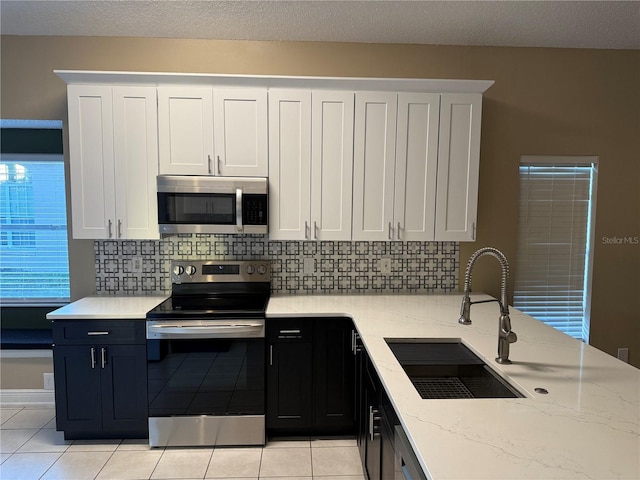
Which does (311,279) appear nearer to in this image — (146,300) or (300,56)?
(146,300)

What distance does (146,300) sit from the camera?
2719 millimetres

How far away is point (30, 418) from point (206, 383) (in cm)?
146

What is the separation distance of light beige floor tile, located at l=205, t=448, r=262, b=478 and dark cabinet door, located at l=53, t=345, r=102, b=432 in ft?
2.57

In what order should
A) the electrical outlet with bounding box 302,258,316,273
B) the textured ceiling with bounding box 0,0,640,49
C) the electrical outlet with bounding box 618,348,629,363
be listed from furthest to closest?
the electrical outlet with bounding box 618,348,629,363
the electrical outlet with bounding box 302,258,316,273
the textured ceiling with bounding box 0,0,640,49

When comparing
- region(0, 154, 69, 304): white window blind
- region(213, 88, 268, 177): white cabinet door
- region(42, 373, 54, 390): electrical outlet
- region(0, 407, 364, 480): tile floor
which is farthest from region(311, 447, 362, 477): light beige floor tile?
region(0, 154, 69, 304): white window blind

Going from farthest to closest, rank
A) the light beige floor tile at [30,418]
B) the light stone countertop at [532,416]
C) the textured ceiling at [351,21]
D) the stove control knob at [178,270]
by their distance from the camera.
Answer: the stove control knob at [178,270]
the light beige floor tile at [30,418]
the textured ceiling at [351,21]
the light stone countertop at [532,416]

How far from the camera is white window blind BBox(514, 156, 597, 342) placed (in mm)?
3008

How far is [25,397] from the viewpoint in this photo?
9.68 feet

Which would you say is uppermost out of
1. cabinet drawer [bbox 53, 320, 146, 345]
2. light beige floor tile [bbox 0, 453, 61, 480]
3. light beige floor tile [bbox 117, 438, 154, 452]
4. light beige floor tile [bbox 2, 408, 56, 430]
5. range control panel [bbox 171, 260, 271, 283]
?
range control panel [bbox 171, 260, 271, 283]

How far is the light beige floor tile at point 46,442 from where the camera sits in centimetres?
247

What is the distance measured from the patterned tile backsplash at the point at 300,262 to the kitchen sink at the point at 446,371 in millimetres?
→ 1103

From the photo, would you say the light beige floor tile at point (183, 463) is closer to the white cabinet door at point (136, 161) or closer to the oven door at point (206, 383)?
the oven door at point (206, 383)

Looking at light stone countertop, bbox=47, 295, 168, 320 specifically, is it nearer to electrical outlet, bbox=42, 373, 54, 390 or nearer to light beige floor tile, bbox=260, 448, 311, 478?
electrical outlet, bbox=42, 373, 54, 390

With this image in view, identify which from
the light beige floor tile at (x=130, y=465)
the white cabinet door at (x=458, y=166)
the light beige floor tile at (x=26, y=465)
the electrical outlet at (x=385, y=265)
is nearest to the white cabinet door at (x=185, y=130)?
the electrical outlet at (x=385, y=265)
